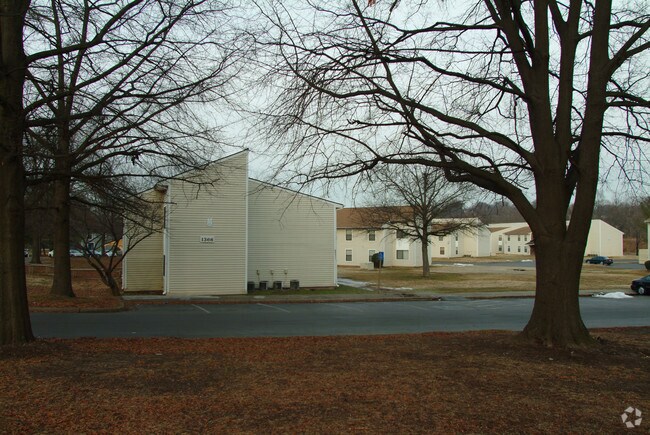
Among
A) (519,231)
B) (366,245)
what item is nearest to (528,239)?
(519,231)

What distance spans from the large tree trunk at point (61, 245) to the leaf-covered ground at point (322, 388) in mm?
13465

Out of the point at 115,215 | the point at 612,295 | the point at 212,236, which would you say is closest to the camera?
the point at 115,215

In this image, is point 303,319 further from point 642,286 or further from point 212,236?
point 642,286

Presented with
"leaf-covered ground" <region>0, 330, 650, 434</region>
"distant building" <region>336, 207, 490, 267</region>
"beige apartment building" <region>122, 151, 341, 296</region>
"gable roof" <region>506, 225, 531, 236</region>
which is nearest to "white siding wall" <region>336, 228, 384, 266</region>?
"distant building" <region>336, 207, 490, 267</region>

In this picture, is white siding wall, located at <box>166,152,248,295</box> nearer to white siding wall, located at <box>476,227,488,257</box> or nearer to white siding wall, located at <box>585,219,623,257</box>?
white siding wall, located at <box>476,227,488,257</box>

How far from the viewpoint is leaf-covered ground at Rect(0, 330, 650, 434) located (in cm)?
503

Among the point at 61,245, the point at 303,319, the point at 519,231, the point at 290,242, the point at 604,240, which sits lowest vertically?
the point at 303,319

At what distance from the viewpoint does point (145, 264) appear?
91.6 feet

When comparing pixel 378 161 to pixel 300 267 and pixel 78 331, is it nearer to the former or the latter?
pixel 78 331

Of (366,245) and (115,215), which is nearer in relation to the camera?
(115,215)

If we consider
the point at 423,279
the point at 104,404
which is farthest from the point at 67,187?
the point at 423,279

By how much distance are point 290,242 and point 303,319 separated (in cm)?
1372

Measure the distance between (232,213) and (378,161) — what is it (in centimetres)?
1835

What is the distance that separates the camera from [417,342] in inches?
392
